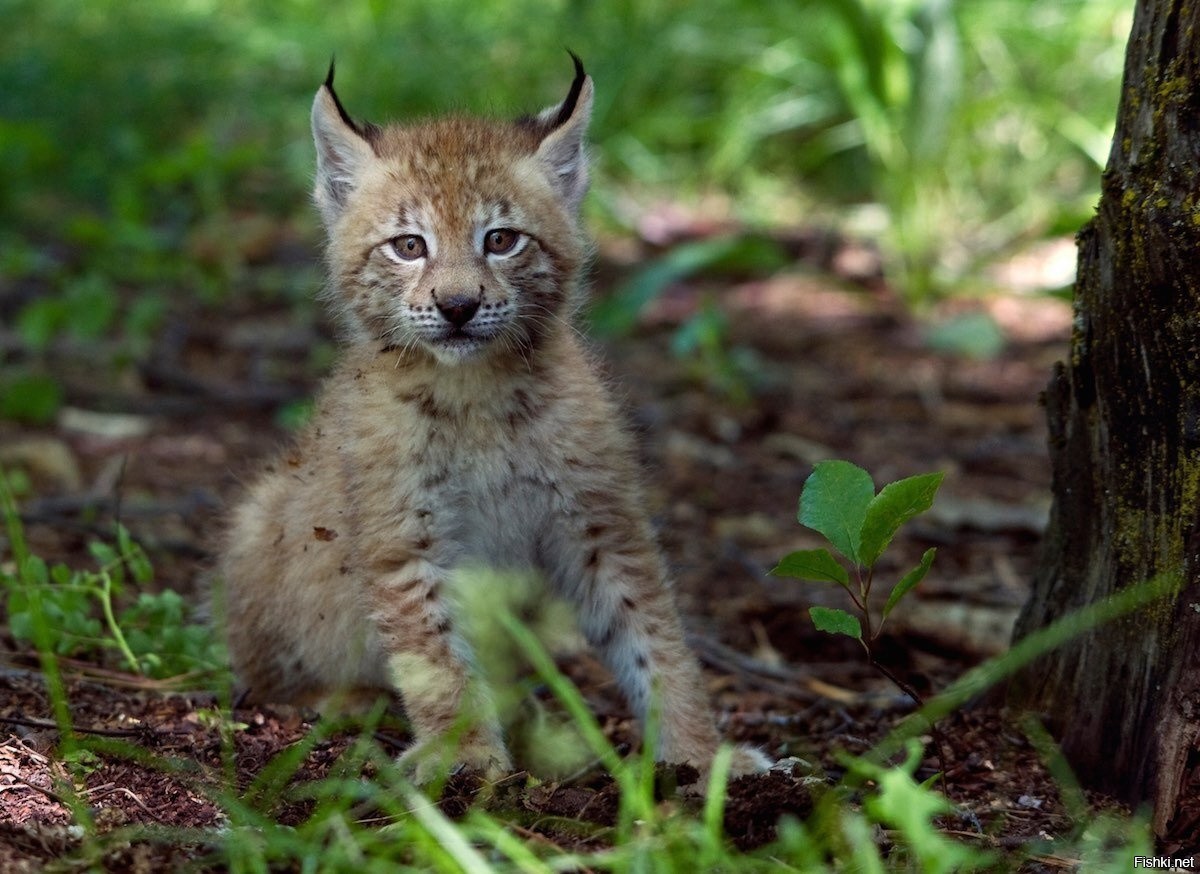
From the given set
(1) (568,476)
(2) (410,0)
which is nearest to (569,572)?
(1) (568,476)

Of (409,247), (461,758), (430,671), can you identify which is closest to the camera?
(461,758)

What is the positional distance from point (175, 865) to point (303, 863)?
A: 0.28 m

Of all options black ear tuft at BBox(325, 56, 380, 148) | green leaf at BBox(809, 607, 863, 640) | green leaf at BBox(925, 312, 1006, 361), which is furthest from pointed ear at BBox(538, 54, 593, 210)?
green leaf at BBox(925, 312, 1006, 361)

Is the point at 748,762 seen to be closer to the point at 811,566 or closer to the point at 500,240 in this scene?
the point at 811,566

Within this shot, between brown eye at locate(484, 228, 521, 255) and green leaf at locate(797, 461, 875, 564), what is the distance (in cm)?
120

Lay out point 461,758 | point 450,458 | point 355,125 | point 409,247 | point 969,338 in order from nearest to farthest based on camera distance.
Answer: point 461,758
point 450,458
point 409,247
point 355,125
point 969,338

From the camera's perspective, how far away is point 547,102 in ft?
32.3

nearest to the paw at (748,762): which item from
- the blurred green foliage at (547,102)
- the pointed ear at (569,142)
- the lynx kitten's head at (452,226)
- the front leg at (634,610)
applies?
the front leg at (634,610)

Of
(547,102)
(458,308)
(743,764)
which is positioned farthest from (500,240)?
(547,102)

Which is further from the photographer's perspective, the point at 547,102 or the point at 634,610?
the point at 547,102

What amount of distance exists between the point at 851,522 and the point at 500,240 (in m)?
1.34

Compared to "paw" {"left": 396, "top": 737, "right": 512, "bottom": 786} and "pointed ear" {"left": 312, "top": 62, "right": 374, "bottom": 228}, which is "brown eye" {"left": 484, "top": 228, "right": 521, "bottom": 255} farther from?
"paw" {"left": 396, "top": 737, "right": 512, "bottom": 786}

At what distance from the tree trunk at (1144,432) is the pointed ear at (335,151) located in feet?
6.49

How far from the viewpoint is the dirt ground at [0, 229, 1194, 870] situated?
9.88ft
